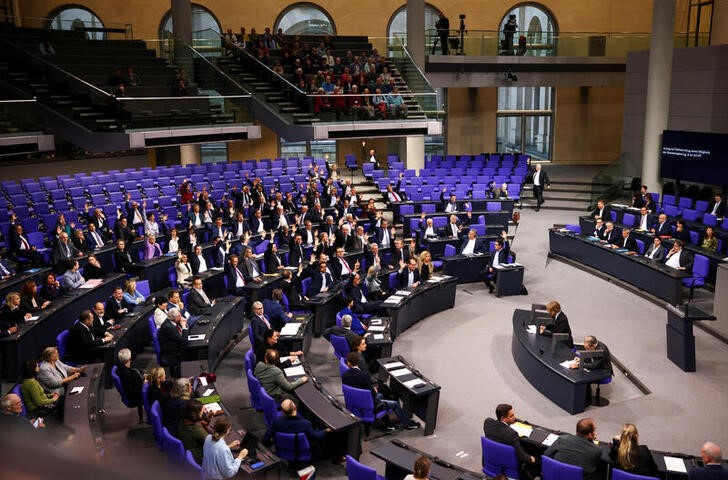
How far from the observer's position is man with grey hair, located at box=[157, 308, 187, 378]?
9766mm

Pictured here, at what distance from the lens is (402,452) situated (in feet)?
23.6

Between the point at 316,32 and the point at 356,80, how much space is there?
792 centimetres

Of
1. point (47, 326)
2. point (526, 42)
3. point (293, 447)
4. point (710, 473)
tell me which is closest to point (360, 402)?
point (293, 447)

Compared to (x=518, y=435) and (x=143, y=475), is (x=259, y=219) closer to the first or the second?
(x=518, y=435)

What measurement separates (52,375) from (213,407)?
211 centimetres

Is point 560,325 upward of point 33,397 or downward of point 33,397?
downward

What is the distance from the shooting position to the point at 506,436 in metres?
7.30

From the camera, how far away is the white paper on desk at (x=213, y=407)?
25.5 feet

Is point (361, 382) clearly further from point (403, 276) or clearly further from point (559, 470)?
point (403, 276)

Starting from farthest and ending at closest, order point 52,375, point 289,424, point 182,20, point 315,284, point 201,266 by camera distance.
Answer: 1. point 182,20
2. point 201,266
3. point 315,284
4. point 52,375
5. point 289,424

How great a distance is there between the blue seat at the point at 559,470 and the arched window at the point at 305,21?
25.6 metres

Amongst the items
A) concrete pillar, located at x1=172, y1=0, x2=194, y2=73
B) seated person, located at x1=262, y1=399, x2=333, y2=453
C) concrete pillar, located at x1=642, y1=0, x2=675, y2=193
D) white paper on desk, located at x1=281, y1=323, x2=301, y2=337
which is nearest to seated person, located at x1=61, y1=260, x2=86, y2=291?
white paper on desk, located at x1=281, y1=323, x2=301, y2=337

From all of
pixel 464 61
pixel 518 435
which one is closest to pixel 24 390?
pixel 518 435

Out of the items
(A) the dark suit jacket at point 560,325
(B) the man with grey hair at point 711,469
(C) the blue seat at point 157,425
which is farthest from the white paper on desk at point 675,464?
(C) the blue seat at point 157,425
